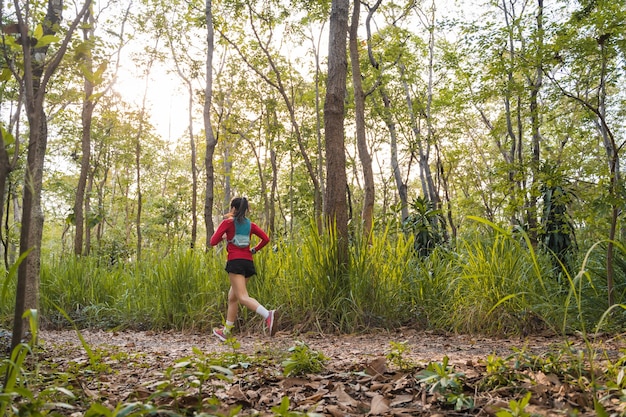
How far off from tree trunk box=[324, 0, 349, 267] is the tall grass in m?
0.31

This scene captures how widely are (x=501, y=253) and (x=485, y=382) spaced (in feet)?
11.9

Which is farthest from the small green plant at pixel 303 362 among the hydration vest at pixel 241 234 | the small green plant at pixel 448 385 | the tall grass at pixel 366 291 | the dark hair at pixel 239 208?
the dark hair at pixel 239 208

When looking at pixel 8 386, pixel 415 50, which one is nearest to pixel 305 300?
pixel 8 386

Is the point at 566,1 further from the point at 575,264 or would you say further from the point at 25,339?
the point at 25,339

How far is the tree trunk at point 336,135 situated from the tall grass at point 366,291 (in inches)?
12.3

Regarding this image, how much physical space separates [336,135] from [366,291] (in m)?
2.02

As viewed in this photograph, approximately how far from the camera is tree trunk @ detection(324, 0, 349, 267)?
19.8ft

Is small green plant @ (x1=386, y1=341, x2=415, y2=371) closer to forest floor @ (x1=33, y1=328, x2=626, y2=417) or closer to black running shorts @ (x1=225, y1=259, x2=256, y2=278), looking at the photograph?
forest floor @ (x1=33, y1=328, x2=626, y2=417)

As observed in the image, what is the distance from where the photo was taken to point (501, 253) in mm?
5551

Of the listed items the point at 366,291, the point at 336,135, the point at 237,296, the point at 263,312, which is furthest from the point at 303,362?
the point at 336,135

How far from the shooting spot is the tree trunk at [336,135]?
6039mm

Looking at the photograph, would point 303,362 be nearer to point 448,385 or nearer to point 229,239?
point 448,385

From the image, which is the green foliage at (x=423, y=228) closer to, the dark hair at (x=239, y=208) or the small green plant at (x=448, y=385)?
the dark hair at (x=239, y=208)

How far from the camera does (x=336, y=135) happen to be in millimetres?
6086
